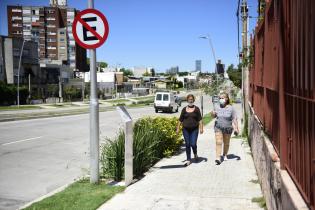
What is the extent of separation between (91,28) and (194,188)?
324cm

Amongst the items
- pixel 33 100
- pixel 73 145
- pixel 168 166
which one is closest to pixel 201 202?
pixel 168 166

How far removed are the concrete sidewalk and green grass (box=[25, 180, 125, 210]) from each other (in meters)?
0.17

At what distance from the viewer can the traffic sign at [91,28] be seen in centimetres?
762

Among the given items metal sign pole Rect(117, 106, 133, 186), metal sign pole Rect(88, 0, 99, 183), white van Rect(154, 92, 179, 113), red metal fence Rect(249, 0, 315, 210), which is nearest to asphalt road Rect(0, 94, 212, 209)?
metal sign pole Rect(88, 0, 99, 183)

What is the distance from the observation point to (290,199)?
3.42 m

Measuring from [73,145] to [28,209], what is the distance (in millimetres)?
9068

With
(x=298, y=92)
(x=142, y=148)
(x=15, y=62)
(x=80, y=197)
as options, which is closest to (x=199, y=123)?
(x=142, y=148)

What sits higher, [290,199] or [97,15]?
[97,15]

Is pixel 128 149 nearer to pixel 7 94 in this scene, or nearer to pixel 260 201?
pixel 260 201

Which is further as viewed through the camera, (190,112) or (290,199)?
(190,112)

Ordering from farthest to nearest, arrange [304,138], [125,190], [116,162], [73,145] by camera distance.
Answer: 1. [73,145]
2. [116,162]
3. [125,190]
4. [304,138]

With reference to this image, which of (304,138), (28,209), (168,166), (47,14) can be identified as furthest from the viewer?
(47,14)

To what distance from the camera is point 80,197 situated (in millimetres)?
6961

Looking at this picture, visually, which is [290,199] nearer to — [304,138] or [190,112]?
[304,138]
